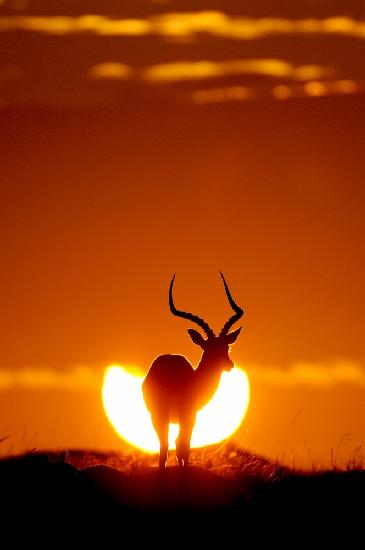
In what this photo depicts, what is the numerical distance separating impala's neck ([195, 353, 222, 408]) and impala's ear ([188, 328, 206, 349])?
1.08 ft

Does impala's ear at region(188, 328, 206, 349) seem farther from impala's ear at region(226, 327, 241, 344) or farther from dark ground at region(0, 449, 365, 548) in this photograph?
dark ground at region(0, 449, 365, 548)

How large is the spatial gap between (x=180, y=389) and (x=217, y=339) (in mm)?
1228

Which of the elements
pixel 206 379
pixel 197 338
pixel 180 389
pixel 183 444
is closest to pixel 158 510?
pixel 183 444

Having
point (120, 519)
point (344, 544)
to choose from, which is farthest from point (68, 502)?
point (344, 544)

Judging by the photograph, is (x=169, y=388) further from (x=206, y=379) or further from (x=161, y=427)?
(x=206, y=379)

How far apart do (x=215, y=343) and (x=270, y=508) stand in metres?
3.65

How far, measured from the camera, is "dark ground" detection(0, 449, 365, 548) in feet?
57.5

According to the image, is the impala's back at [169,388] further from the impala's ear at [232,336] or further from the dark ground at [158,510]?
the dark ground at [158,510]

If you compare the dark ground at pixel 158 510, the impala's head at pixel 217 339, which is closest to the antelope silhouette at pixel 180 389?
the impala's head at pixel 217 339

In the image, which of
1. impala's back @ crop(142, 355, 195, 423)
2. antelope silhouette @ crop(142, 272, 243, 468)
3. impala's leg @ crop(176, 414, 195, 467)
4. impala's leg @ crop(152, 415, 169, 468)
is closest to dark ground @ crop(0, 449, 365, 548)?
impala's leg @ crop(176, 414, 195, 467)

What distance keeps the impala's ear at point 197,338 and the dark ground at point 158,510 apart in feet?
10.4

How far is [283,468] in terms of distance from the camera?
22.0 m

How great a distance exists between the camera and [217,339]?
71.5ft

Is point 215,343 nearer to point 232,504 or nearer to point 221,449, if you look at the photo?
point 221,449
